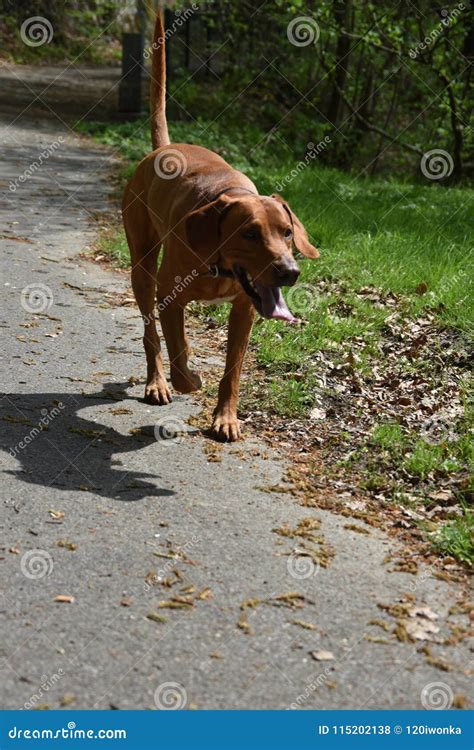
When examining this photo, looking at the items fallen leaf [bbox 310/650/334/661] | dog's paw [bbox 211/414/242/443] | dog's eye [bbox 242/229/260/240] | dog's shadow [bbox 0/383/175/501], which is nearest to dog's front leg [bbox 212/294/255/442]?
dog's paw [bbox 211/414/242/443]

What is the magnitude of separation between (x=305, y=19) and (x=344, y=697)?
47.2 feet

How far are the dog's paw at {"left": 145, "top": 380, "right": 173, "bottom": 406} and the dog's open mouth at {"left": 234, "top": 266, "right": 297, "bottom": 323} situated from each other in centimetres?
124

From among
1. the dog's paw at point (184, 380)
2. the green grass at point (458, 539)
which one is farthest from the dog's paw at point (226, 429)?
the green grass at point (458, 539)

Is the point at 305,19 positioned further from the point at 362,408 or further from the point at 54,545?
the point at 54,545

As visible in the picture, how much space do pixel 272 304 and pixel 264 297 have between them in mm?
56

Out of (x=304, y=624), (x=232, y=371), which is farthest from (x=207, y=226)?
(x=304, y=624)

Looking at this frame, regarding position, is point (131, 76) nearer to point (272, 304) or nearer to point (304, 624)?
point (272, 304)

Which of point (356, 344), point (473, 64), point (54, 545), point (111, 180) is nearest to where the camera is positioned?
point (54, 545)

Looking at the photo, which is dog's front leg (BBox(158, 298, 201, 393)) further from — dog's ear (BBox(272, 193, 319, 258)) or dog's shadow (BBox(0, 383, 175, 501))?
dog's ear (BBox(272, 193, 319, 258))

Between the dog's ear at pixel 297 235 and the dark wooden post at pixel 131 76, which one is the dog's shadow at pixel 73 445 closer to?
the dog's ear at pixel 297 235

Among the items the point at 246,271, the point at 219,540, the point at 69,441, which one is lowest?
the point at 69,441

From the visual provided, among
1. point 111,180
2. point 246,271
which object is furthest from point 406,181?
point 246,271

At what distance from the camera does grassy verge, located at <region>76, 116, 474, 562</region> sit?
506 centimetres

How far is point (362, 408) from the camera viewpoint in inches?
235
